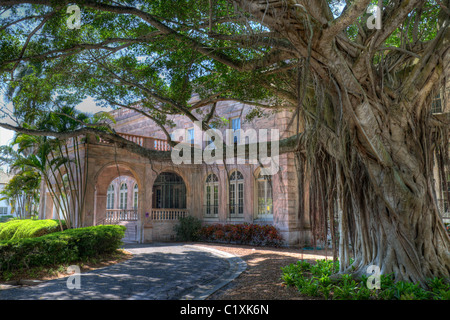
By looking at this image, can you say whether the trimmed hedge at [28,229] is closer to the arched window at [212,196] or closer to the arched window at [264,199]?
the arched window at [212,196]

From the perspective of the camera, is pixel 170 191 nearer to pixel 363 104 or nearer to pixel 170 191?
pixel 170 191

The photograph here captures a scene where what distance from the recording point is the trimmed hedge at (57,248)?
25.8 ft

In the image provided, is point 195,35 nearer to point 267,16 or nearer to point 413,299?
point 267,16

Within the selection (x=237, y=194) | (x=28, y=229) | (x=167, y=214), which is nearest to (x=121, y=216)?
(x=167, y=214)

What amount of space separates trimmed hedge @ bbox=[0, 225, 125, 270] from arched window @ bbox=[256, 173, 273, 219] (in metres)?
7.57

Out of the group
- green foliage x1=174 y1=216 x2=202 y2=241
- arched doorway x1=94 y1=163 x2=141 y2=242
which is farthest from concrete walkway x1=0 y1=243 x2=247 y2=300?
arched doorway x1=94 y1=163 x2=141 y2=242

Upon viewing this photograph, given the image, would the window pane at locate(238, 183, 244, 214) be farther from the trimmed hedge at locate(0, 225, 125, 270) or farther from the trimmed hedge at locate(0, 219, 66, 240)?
the trimmed hedge at locate(0, 219, 66, 240)

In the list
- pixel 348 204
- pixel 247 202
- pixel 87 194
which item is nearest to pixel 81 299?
pixel 348 204

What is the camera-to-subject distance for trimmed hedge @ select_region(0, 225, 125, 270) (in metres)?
7.87

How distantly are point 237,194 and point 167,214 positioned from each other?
13.2 ft

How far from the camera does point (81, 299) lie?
5.63 meters

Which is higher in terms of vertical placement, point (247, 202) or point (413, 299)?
point (247, 202)
